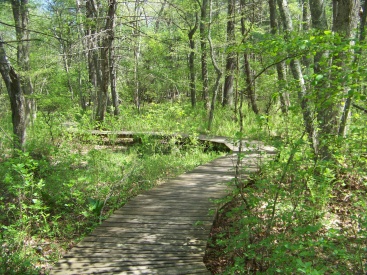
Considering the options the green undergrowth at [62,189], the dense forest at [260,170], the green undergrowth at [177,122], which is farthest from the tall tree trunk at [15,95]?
the green undergrowth at [177,122]

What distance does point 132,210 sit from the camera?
5098mm

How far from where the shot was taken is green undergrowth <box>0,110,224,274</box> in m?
4.35

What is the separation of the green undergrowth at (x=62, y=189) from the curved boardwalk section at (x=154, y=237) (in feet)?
1.97

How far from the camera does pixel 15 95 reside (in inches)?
247

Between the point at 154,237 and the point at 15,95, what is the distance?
4.30 meters

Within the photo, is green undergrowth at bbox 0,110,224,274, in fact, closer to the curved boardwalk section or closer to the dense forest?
the dense forest

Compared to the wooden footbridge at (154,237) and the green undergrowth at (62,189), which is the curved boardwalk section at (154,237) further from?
the green undergrowth at (62,189)

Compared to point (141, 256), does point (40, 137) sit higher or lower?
higher

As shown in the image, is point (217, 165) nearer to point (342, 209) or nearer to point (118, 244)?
point (342, 209)

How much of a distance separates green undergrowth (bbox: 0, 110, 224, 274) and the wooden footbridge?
0.62 m

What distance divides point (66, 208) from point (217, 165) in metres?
3.56

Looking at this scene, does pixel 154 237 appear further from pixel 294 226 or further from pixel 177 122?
pixel 177 122

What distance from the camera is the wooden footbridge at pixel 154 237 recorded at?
11.7 ft

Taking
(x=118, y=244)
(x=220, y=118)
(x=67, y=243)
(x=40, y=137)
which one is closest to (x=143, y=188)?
(x=67, y=243)
